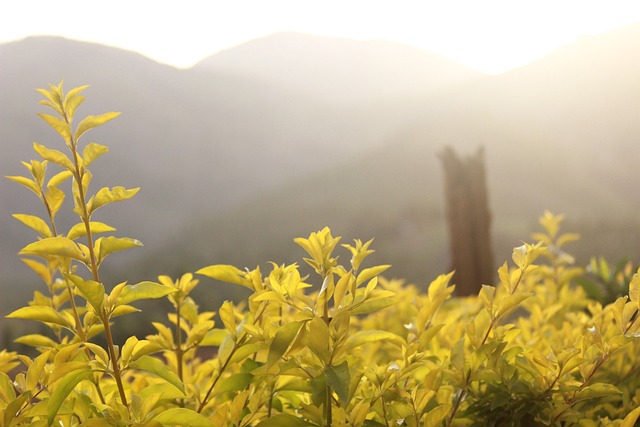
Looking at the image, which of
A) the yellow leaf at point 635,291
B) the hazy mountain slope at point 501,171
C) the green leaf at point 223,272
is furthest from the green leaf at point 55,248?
the hazy mountain slope at point 501,171

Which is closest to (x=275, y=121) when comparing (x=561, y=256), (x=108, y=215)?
(x=108, y=215)

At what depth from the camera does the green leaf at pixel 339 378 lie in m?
0.85

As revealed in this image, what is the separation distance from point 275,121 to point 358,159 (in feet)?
14.3

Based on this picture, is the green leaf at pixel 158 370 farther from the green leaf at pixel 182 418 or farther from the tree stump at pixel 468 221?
the tree stump at pixel 468 221

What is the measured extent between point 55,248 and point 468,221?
5.72 metres

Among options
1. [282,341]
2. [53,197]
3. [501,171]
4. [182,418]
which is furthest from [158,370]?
[501,171]

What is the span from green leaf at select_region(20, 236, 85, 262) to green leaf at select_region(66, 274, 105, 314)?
0.05m

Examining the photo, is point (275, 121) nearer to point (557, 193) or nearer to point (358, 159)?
point (358, 159)

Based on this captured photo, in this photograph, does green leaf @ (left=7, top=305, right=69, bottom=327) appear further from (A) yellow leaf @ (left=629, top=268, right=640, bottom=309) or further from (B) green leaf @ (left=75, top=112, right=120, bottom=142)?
(A) yellow leaf @ (left=629, top=268, right=640, bottom=309)

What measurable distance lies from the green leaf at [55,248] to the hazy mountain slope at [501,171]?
1924 cm

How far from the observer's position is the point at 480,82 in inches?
1264

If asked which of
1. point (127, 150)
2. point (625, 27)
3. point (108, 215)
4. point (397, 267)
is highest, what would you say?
point (625, 27)

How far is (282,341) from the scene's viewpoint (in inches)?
35.7

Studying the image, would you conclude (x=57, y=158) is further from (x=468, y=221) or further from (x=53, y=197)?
(x=468, y=221)
